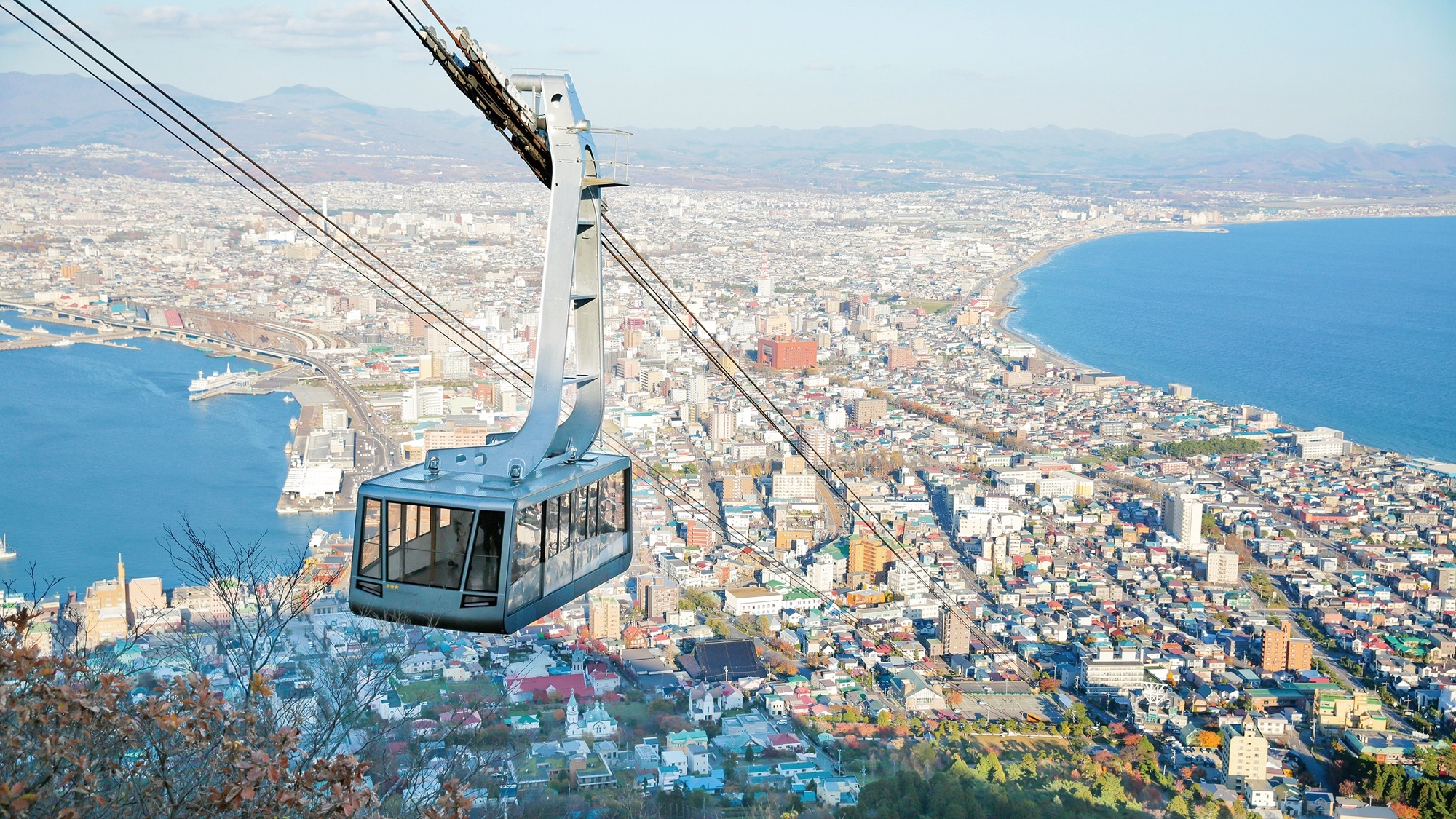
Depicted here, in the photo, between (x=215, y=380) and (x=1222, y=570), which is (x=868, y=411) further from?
(x=215, y=380)

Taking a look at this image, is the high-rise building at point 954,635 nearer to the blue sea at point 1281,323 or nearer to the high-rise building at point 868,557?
the high-rise building at point 868,557

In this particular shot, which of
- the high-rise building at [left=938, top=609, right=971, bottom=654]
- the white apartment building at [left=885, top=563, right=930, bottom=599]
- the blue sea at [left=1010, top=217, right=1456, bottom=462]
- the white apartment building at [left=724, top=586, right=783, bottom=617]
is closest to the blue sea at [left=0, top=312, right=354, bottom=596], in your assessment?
the white apartment building at [left=724, top=586, right=783, bottom=617]

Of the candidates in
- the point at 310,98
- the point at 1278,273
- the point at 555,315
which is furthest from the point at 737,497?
the point at 310,98

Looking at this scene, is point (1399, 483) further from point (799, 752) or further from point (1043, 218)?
point (1043, 218)

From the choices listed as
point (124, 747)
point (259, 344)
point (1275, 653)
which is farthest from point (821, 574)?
point (259, 344)

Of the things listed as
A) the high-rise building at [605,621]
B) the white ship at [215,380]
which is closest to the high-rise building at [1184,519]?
the high-rise building at [605,621]

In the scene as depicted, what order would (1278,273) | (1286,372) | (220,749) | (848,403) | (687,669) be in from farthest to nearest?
(1278,273) → (1286,372) → (848,403) → (687,669) → (220,749)
